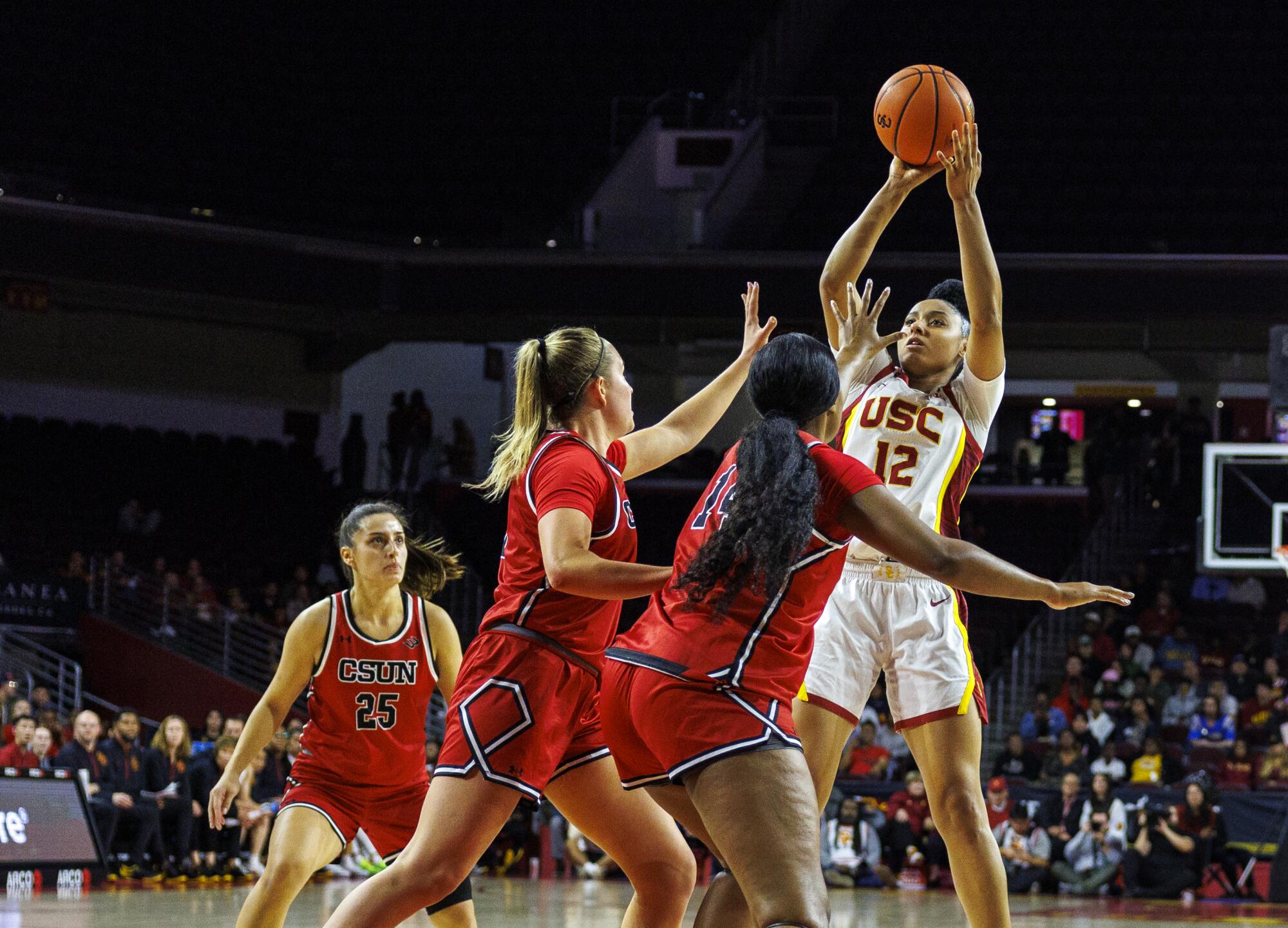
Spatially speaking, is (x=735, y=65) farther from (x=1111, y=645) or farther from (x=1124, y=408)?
(x=1111, y=645)

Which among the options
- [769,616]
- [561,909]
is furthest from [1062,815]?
[769,616]

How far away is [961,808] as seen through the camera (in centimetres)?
485

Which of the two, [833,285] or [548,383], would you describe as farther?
[833,285]

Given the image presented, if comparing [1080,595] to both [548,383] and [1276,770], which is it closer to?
[548,383]

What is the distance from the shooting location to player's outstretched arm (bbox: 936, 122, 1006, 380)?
5.01m

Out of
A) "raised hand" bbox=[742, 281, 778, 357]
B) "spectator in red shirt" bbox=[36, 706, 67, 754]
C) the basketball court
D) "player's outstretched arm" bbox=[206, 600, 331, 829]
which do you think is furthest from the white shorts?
"spectator in red shirt" bbox=[36, 706, 67, 754]

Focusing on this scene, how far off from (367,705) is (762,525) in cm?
238

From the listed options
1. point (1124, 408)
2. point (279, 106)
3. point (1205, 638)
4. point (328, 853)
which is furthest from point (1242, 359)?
point (328, 853)

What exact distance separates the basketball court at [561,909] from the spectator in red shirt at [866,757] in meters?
1.41

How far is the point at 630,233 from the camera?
22062mm

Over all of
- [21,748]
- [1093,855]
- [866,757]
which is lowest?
[1093,855]

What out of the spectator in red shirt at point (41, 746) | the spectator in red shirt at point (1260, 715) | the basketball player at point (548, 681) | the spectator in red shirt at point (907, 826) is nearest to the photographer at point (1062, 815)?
the spectator in red shirt at point (907, 826)

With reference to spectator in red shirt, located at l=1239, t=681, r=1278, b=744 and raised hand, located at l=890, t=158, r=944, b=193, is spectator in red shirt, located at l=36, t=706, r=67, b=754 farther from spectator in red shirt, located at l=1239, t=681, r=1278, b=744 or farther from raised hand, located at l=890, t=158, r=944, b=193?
spectator in red shirt, located at l=1239, t=681, r=1278, b=744

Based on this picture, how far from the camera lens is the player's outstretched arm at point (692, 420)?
192 inches
